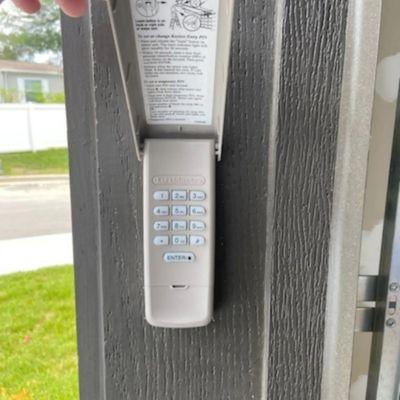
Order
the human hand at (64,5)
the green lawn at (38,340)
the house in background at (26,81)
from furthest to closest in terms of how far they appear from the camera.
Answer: the green lawn at (38,340)
the house in background at (26,81)
the human hand at (64,5)

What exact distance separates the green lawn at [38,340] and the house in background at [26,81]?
356 mm

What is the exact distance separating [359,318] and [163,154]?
39 centimetres

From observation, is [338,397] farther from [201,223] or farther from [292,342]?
[201,223]

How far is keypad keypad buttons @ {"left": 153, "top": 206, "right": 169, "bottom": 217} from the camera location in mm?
525

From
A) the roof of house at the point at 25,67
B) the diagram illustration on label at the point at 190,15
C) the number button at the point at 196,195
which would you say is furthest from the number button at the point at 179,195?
the roof of house at the point at 25,67

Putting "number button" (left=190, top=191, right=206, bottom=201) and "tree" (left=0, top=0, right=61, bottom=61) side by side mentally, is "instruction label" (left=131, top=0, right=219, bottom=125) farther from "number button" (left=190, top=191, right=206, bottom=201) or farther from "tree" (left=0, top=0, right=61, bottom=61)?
"tree" (left=0, top=0, right=61, bottom=61)

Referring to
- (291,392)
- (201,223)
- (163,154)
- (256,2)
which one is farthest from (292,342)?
(256,2)

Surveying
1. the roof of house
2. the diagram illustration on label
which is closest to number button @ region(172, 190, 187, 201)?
the diagram illustration on label

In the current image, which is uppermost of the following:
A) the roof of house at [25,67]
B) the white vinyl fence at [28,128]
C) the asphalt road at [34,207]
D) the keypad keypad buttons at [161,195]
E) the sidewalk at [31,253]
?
the roof of house at [25,67]

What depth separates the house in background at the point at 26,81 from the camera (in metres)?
0.65

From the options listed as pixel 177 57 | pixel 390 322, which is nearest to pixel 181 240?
pixel 177 57

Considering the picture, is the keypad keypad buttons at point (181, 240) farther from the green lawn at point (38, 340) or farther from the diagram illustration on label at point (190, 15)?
the green lawn at point (38, 340)

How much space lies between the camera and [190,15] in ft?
1.49

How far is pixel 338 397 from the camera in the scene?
58 cm
